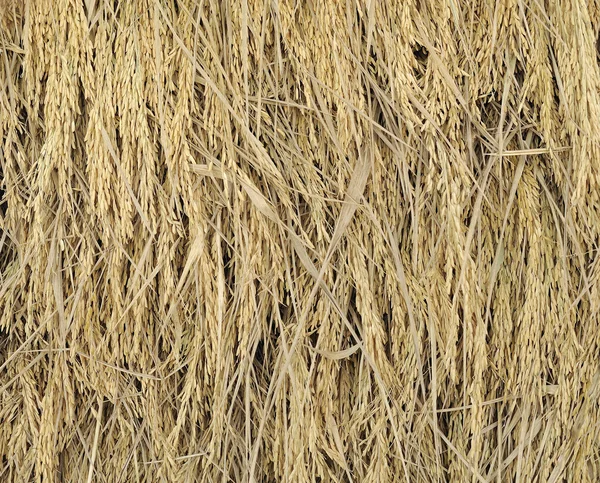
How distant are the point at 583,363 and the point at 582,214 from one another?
209mm

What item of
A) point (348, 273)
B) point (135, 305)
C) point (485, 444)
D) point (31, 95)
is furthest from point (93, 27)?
point (485, 444)

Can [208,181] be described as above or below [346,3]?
below

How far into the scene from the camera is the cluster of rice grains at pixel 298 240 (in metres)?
0.97

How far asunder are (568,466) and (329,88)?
63 centimetres

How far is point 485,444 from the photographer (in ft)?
3.38

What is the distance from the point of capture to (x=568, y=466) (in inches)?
39.9

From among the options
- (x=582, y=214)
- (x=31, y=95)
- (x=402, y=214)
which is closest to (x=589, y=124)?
(x=582, y=214)

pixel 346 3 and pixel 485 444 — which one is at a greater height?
pixel 346 3

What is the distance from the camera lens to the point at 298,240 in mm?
976

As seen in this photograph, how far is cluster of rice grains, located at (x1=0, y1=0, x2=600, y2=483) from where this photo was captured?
38.2 inches

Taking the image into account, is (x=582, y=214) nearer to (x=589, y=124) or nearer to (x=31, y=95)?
(x=589, y=124)

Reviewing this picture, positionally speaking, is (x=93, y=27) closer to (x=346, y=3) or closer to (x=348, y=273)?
(x=346, y=3)

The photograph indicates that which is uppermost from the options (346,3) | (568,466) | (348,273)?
(346,3)

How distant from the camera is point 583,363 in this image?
101 cm
